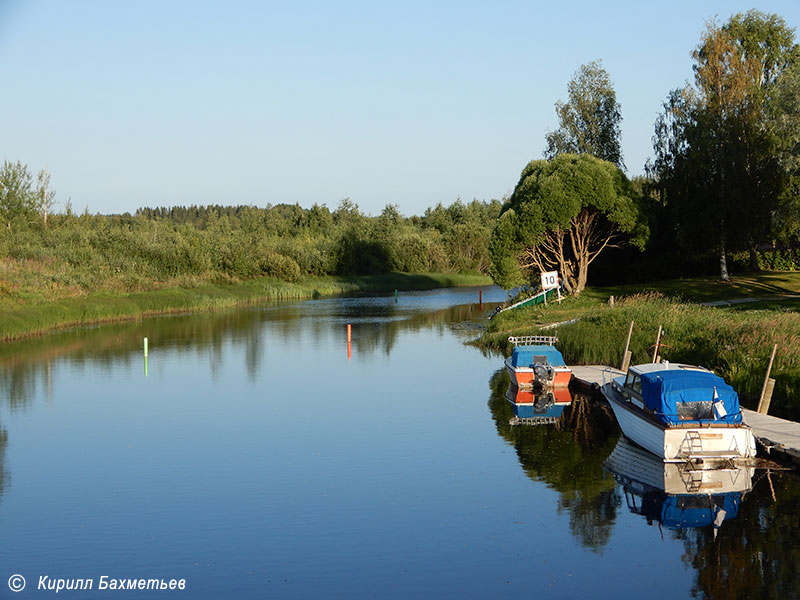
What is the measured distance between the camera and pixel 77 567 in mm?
17828

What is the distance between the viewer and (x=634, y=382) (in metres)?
27.2

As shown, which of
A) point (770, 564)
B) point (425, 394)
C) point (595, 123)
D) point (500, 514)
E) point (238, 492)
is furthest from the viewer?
point (595, 123)

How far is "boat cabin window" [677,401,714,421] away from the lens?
23.9 m

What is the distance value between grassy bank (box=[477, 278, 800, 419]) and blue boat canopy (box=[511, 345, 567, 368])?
364 cm

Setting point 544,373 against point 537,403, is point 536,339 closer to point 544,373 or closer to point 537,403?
point 544,373

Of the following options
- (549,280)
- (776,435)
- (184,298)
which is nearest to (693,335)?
(776,435)

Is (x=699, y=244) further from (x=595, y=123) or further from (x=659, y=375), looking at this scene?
(x=659, y=375)

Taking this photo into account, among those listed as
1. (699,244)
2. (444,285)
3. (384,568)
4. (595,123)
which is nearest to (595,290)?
(699,244)

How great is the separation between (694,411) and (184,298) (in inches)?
2351

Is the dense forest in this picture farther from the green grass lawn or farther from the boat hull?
the boat hull

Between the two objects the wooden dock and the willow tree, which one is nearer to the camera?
the wooden dock

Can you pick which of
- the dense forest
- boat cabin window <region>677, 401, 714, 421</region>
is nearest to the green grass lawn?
boat cabin window <region>677, 401, 714, 421</region>

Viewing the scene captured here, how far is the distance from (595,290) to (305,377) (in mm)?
25628

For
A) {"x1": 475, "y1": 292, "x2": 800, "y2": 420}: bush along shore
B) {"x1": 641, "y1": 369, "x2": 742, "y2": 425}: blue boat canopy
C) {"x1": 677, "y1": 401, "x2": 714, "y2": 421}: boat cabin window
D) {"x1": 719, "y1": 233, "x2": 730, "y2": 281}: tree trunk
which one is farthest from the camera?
{"x1": 719, "y1": 233, "x2": 730, "y2": 281}: tree trunk
